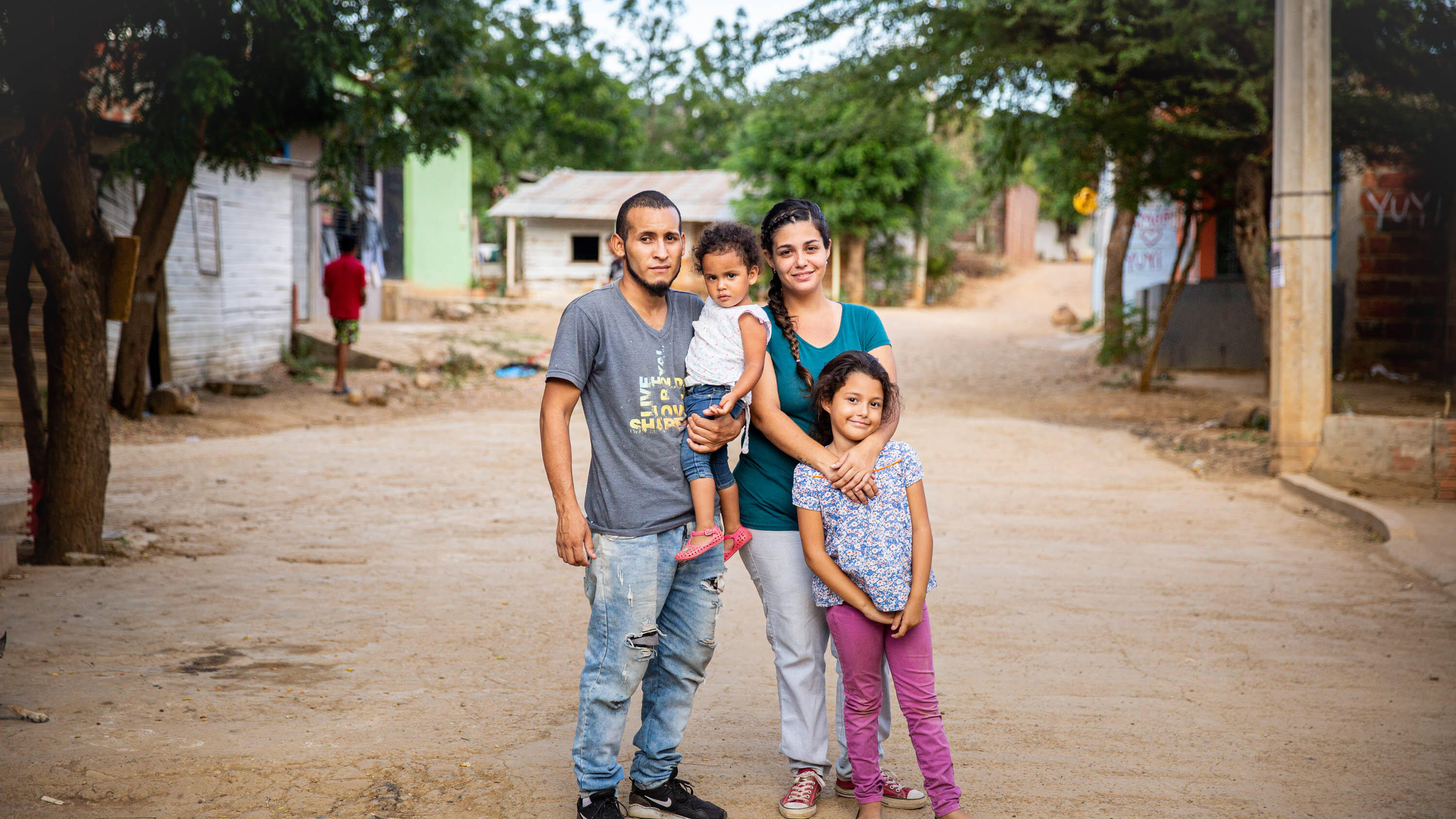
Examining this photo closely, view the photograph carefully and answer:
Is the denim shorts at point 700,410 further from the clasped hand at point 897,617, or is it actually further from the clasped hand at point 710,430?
the clasped hand at point 897,617

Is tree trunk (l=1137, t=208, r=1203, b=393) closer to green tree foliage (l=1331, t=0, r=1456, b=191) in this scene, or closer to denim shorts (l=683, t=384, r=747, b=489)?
green tree foliage (l=1331, t=0, r=1456, b=191)

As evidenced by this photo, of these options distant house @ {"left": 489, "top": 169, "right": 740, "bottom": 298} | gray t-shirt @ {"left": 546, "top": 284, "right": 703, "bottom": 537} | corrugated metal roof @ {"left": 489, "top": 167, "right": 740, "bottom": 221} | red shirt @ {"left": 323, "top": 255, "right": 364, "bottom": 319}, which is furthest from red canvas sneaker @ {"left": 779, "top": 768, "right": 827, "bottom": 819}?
distant house @ {"left": 489, "top": 169, "right": 740, "bottom": 298}

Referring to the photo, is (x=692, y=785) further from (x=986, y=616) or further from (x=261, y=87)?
(x=261, y=87)

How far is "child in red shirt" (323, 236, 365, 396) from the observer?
14.4 m

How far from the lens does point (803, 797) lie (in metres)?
3.16

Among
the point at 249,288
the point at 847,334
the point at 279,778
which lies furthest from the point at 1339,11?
the point at 249,288

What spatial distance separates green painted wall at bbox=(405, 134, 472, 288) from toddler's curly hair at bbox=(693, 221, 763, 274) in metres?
23.4

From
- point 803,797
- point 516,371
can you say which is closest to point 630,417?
point 803,797

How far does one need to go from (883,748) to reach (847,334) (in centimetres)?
146

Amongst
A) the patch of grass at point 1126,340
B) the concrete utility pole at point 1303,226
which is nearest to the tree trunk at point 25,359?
the concrete utility pole at point 1303,226

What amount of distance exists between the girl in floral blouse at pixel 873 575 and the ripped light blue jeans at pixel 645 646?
33 cm

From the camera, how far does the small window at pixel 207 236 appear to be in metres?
14.7

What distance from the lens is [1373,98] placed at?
1118 centimetres

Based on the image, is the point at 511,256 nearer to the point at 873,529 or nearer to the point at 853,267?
the point at 853,267
